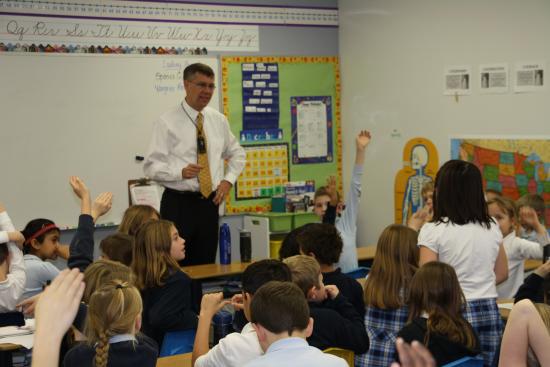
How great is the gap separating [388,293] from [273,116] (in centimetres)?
438

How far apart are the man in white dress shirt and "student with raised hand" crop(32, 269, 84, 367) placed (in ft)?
14.8

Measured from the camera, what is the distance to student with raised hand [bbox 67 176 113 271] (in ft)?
12.3

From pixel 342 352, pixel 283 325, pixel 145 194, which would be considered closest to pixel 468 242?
pixel 342 352

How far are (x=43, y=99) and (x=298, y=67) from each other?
103 inches

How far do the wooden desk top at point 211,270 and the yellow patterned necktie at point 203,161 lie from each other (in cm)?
57

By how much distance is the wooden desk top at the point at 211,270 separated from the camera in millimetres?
5623

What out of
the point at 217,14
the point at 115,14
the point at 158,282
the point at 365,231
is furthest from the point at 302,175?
the point at 158,282

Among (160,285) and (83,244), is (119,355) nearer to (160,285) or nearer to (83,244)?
(83,244)

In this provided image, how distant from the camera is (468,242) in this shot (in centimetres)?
402

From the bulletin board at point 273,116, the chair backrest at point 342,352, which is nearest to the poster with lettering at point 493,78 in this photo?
the bulletin board at point 273,116

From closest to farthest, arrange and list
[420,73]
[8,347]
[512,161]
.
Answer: [8,347], [512,161], [420,73]

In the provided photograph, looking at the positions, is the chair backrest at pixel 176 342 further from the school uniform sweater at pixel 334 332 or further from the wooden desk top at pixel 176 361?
the school uniform sweater at pixel 334 332

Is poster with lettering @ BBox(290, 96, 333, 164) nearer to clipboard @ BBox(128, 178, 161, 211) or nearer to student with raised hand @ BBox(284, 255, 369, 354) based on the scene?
clipboard @ BBox(128, 178, 161, 211)

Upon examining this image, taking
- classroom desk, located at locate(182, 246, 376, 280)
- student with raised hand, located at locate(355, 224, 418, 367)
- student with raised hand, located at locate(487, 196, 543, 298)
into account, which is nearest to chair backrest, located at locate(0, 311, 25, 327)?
classroom desk, located at locate(182, 246, 376, 280)
